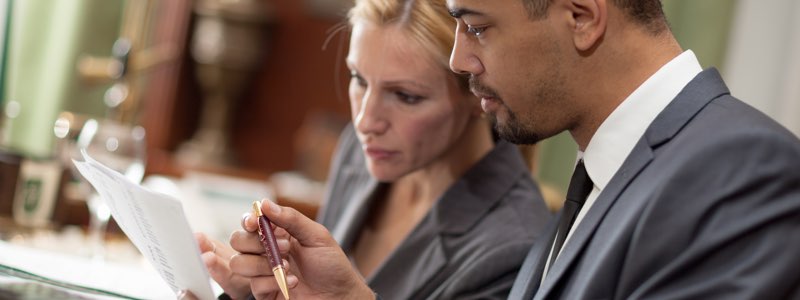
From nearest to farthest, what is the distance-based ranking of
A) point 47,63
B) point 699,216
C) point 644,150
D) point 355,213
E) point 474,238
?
point 699,216 → point 644,150 → point 474,238 → point 355,213 → point 47,63

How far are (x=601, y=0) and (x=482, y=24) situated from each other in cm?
14

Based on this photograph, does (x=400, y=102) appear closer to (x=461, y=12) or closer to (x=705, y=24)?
(x=461, y=12)

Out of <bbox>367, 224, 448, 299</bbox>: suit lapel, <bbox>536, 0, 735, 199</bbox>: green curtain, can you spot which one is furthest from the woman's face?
<bbox>536, 0, 735, 199</bbox>: green curtain

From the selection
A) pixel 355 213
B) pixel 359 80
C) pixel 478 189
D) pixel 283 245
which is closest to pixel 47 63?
pixel 355 213

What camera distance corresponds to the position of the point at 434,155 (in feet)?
5.94

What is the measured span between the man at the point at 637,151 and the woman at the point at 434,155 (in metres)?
0.25

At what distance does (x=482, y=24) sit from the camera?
1310 millimetres

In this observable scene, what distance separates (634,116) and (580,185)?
123 millimetres

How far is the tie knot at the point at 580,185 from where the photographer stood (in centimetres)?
134

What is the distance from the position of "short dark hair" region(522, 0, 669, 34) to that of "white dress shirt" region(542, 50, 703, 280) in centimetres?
5

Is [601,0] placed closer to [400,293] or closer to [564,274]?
[564,274]

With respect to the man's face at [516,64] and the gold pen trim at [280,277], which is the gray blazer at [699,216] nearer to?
the man's face at [516,64]

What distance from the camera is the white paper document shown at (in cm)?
127

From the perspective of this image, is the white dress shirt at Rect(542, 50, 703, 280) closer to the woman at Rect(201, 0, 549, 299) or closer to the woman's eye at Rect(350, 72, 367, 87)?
the woman at Rect(201, 0, 549, 299)
